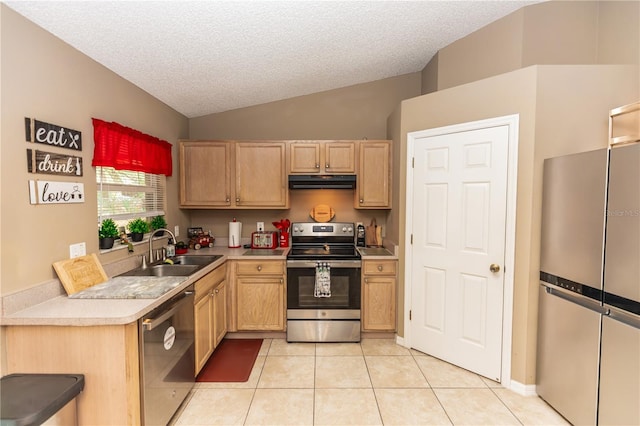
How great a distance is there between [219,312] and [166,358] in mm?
1090

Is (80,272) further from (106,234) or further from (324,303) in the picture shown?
(324,303)

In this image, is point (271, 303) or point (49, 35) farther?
point (271, 303)

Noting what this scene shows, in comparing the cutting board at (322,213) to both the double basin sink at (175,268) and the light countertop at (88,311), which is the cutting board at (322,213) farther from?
the light countertop at (88,311)

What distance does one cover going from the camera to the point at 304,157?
11.8 ft

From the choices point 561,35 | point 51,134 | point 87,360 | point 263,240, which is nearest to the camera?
point 87,360

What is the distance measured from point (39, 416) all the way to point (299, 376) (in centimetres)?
177

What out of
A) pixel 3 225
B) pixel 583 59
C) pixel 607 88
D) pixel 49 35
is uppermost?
pixel 583 59

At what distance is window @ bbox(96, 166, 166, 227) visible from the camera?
2.42 m

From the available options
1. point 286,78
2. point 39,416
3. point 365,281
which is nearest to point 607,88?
point 365,281

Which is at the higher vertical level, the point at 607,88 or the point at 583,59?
the point at 583,59

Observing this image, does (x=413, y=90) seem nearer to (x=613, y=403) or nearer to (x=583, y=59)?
(x=583, y=59)

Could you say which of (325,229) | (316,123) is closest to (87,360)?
(325,229)

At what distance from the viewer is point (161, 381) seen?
6.23 ft

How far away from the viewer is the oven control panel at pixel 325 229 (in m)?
3.83
